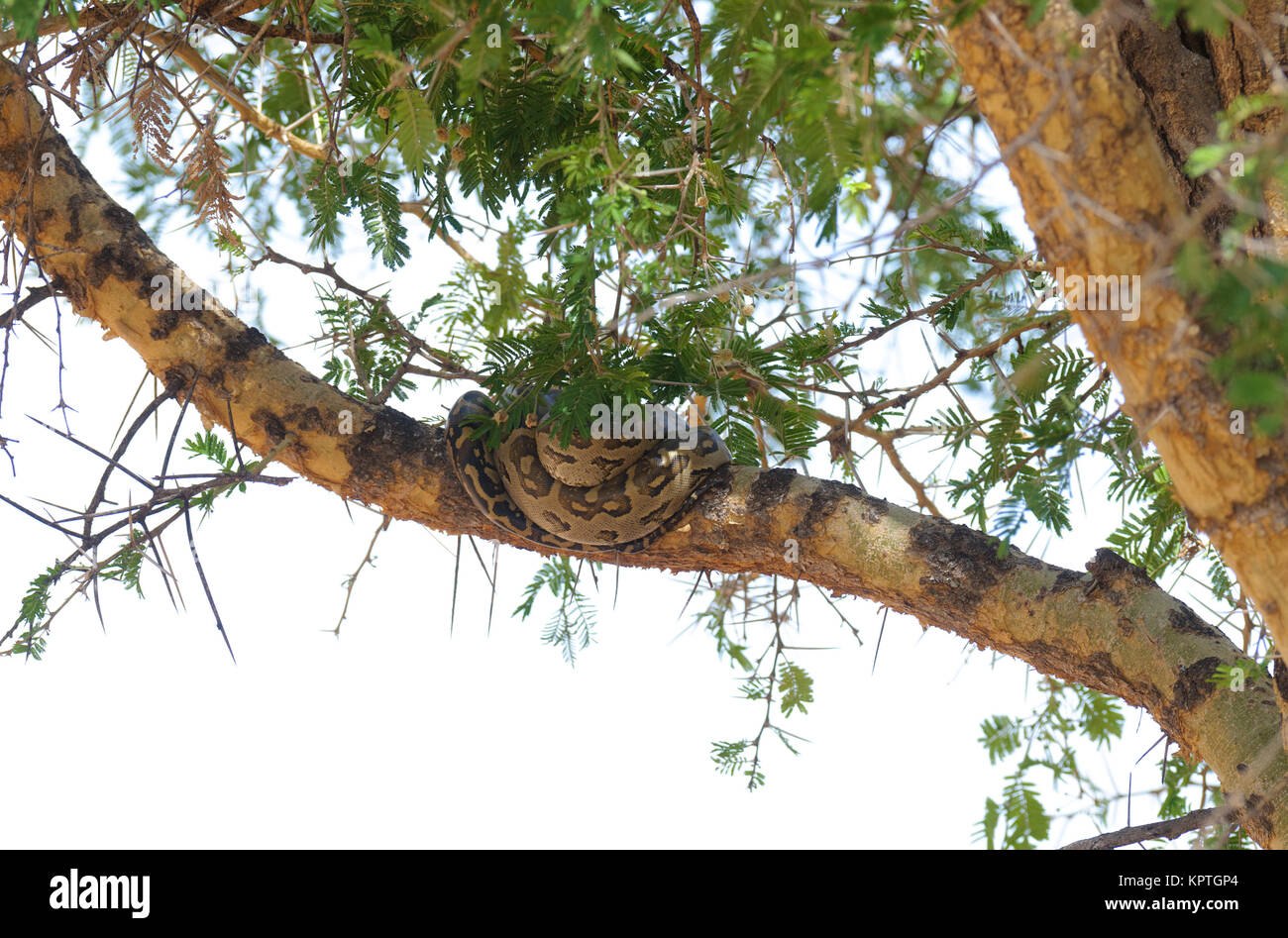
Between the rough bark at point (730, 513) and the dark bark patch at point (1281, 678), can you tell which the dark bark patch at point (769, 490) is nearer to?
the rough bark at point (730, 513)

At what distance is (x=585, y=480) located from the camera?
3.75m

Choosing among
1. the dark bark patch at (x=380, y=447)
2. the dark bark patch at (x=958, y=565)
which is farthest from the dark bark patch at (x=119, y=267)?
the dark bark patch at (x=958, y=565)

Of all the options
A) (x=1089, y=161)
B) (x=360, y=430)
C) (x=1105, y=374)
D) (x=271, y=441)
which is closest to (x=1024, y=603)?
(x=1105, y=374)

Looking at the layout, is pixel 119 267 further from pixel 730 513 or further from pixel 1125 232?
pixel 1125 232

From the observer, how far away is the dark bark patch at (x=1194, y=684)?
2.83 metres

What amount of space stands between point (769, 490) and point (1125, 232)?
6.15 ft

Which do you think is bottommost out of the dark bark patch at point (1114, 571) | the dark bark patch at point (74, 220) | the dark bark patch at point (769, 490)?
the dark bark patch at point (1114, 571)

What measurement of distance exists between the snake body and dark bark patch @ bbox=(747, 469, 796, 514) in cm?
16

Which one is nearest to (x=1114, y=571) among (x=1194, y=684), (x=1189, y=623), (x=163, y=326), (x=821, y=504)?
(x=1189, y=623)

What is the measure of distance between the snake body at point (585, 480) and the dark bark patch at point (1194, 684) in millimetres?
1581

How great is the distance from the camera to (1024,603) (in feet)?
10.3

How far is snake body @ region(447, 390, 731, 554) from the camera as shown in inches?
141

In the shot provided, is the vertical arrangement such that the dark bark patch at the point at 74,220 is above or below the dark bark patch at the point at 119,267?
above

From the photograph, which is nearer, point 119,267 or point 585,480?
point 119,267
